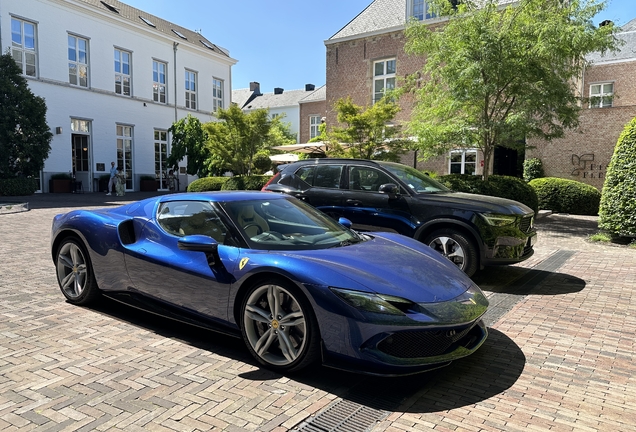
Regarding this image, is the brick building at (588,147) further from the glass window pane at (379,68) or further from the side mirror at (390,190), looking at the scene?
the side mirror at (390,190)

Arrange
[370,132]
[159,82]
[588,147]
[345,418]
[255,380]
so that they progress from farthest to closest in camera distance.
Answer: [159,82] < [588,147] < [370,132] < [255,380] < [345,418]

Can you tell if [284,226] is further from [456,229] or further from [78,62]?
[78,62]

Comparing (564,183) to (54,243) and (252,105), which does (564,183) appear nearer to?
(54,243)

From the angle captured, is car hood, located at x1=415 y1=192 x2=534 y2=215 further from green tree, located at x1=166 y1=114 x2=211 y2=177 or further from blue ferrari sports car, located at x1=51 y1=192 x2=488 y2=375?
green tree, located at x1=166 y1=114 x2=211 y2=177

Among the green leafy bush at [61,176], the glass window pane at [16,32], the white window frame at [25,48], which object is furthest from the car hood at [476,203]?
the glass window pane at [16,32]

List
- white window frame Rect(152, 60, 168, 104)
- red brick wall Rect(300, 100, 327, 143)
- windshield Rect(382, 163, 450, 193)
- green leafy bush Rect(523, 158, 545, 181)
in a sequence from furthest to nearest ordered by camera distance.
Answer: red brick wall Rect(300, 100, 327, 143), white window frame Rect(152, 60, 168, 104), green leafy bush Rect(523, 158, 545, 181), windshield Rect(382, 163, 450, 193)

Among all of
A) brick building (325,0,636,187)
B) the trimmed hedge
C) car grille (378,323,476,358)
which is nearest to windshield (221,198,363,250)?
car grille (378,323,476,358)

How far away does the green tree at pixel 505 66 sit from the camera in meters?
12.6

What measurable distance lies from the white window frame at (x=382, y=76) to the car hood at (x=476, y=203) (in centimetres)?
2008

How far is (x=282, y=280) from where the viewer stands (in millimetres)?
3428

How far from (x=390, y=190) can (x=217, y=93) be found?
3592 cm

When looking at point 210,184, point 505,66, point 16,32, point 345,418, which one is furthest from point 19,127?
point 345,418

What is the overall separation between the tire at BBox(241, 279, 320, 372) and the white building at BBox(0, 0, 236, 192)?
88.3 ft

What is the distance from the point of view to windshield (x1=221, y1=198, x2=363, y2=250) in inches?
153
